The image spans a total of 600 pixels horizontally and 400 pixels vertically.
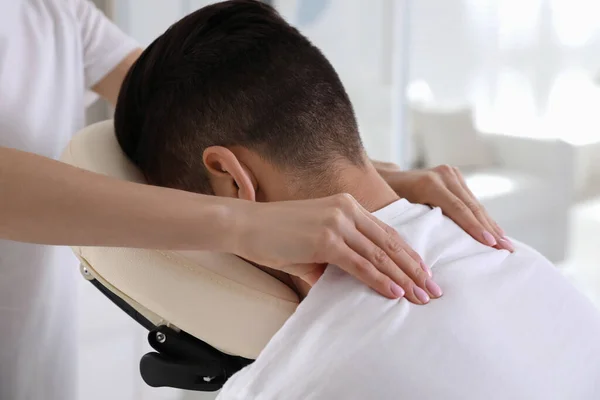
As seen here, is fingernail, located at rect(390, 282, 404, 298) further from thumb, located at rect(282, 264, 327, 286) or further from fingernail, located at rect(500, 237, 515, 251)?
fingernail, located at rect(500, 237, 515, 251)

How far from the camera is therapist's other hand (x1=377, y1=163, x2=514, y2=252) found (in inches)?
36.6

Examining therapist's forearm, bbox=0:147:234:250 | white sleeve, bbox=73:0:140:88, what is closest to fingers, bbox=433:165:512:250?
therapist's forearm, bbox=0:147:234:250

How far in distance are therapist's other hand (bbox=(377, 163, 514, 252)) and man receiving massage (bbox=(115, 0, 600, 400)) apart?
0.03 metres

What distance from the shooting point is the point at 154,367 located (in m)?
0.87

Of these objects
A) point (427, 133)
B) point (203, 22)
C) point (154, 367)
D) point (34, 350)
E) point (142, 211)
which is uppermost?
point (203, 22)

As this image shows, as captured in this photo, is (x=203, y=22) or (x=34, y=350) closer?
(x=203, y=22)

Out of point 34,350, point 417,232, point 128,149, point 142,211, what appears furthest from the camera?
point 34,350

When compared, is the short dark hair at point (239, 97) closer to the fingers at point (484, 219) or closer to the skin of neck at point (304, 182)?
the skin of neck at point (304, 182)

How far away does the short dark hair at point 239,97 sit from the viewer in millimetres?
876

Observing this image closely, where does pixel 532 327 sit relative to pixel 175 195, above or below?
below

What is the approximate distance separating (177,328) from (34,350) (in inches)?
15.6

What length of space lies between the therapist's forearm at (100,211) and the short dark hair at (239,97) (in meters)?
0.18

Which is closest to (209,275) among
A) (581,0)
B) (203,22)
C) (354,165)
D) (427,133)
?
(354,165)

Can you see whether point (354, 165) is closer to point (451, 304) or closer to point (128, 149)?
point (451, 304)
